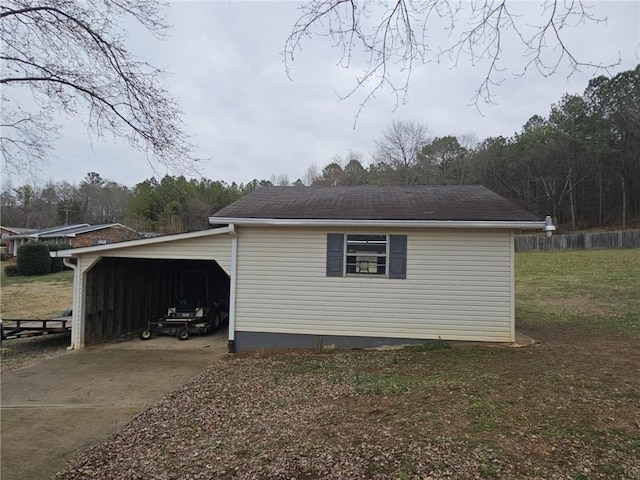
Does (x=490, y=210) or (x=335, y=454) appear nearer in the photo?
(x=335, y=454)

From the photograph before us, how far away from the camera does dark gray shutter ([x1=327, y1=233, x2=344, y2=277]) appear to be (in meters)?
8.25

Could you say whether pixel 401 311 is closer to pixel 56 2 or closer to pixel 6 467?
pixel 6 467

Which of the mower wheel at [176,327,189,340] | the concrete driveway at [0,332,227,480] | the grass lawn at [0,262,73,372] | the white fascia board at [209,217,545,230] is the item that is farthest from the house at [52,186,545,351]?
the mower wheel at [176,327,189,340]

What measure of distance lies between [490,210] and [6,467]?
26.3ft

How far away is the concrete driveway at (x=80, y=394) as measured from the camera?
4207 mm

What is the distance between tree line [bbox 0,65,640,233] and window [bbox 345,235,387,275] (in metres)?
26.5

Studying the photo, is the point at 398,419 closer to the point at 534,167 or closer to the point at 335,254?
the point at 335,254

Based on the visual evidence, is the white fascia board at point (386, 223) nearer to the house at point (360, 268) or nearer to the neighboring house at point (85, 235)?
the house at point (360, 268)

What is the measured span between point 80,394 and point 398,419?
4.55 meters

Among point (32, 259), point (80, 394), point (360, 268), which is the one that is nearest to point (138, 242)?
point (80, 394)

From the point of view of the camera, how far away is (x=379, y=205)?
9094 mm

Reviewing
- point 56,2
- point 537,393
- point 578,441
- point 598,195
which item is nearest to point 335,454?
point 578,441

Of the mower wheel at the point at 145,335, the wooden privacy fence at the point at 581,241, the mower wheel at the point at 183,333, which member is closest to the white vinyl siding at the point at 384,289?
the mower wheel at the point at 183,333

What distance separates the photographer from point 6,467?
386cm
